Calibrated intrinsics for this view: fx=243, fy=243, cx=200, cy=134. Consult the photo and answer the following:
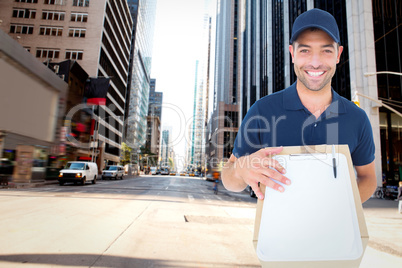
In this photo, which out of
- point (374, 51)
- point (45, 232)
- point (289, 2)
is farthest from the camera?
point (289, 2)

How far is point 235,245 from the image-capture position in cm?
532

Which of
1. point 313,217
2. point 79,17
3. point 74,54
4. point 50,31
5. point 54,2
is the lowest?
point 313,217

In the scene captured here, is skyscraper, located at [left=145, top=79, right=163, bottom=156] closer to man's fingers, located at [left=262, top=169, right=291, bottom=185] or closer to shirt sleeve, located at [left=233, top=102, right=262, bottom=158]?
shirt sleeve, located at [left=233, top=102, right=262, bottom=158]

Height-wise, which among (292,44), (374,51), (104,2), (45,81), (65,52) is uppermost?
(104,2)

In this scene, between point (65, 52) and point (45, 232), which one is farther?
point (65, 52)

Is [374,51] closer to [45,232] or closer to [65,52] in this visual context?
[45,232]

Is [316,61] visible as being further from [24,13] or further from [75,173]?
[24,13]

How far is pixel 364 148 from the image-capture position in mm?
1589

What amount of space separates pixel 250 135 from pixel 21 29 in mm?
55233

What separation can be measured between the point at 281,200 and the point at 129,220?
6.94 m

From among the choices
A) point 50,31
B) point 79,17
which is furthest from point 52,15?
point 79,17

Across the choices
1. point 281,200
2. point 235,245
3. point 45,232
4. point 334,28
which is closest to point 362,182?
point 281,200

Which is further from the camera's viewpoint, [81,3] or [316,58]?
[81,3]

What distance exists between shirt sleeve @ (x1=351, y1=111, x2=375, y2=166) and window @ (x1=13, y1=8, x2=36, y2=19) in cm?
5561
